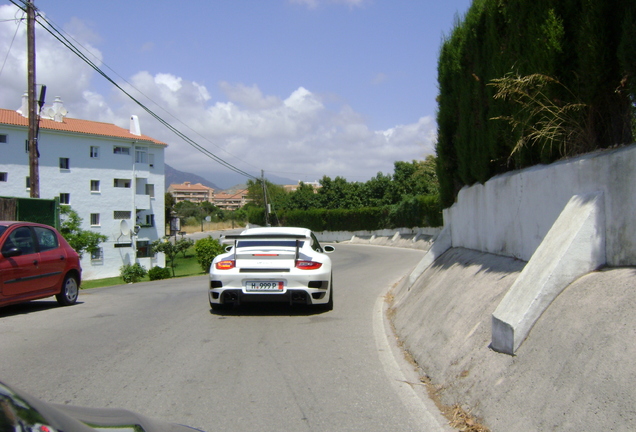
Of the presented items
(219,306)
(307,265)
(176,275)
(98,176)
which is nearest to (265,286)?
(307,265)

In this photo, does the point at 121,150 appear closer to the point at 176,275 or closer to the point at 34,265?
the point at 176,275

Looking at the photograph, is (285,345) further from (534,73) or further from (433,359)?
(534,73)

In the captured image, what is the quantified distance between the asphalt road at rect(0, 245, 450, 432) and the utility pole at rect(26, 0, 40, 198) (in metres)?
7.95

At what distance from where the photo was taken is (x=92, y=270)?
179ft

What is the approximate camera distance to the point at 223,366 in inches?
239

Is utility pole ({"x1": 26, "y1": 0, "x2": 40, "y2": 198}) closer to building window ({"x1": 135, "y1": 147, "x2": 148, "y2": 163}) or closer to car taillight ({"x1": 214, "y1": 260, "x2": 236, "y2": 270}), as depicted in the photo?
car taillight ({"x1": 214, "y1": 260, "x2": 236, "y2": 270})

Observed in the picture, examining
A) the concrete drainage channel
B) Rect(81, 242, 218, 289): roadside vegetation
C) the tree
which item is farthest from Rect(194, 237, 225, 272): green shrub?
the concrete drainage channel

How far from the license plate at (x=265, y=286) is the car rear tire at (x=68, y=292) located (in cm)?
433

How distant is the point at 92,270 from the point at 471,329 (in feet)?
179

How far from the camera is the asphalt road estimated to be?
15.1ft

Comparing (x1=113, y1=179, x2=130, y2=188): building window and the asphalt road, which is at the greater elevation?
(x1=113, y1=179, x2=130, y2=188): building window

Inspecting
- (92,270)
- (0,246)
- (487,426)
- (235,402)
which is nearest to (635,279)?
(487,426)

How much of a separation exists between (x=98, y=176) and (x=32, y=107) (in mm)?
40596

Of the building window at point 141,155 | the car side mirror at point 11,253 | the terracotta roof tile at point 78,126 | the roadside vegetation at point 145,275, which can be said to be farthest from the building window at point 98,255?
the car side mirror at point 11,253
